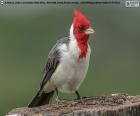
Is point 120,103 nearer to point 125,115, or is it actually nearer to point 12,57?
point 125,115

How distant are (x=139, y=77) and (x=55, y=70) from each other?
5.36 meters

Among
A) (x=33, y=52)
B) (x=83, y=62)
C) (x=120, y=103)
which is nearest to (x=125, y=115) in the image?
(x=120, y=103)

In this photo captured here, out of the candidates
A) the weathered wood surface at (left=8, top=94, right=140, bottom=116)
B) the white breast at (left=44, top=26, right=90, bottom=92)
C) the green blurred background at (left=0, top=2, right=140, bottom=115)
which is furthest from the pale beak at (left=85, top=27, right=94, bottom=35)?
the green blurred background at (left=0, top=2, right=140, bottom=115)

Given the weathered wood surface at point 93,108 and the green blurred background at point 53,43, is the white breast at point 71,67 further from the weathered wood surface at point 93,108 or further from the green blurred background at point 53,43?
the green blurred background at point 53,43

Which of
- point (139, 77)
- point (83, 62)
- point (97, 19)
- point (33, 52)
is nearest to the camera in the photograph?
point (83, 62)

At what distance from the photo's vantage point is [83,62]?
10641mm

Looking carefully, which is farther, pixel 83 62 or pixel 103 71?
pixel 103 71

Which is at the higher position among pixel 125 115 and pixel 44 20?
pixel 44 20

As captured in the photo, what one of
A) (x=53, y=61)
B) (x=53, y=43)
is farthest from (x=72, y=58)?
(x=53, y=43)

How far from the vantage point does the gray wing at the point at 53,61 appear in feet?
35.3

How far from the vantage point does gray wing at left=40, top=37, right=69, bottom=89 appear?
35.3 feet

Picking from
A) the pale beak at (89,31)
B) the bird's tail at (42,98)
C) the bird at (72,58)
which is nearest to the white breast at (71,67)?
the bird at (72,58)

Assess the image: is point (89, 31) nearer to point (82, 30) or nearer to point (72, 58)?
point (82, 30)

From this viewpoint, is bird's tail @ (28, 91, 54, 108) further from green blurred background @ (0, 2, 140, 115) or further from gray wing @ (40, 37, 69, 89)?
green blurred background @ (0, 2, 140, 115)
